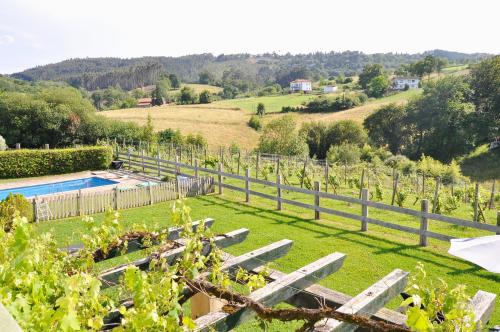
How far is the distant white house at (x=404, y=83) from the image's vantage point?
86.8 metres

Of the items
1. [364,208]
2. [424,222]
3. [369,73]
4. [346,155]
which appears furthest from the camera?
[369,73]

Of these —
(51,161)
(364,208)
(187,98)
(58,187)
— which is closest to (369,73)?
(187,98)

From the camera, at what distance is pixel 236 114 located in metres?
67.6

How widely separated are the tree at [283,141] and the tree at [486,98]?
19.5 meters

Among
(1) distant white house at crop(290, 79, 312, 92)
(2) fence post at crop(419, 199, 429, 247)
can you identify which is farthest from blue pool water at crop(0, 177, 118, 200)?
(1) distant white house at crop(290, 79, 312, 92)

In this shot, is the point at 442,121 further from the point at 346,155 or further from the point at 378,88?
the point at 378,88

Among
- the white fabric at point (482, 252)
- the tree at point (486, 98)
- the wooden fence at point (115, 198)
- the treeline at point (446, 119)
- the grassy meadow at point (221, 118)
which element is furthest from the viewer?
the grassy meadow at point (221, 118)

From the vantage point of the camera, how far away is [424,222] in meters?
10.0

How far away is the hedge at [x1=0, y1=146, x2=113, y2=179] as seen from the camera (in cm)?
2345

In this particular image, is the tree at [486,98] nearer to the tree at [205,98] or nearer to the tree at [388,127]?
the tree at [388,127]

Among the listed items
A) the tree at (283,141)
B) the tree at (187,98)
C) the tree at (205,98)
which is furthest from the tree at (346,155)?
the tree at (187,98)

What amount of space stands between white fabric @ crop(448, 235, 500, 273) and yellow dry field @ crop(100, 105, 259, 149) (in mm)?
45786

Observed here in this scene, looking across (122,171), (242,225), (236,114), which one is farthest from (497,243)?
(236,114)

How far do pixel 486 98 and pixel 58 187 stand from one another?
44.4 meters
